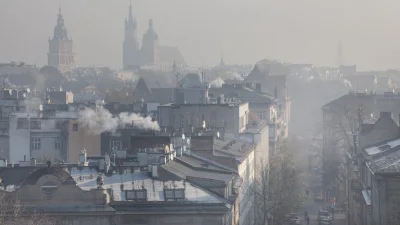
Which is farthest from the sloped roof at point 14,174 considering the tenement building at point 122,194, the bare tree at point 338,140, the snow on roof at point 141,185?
the bare tree at point 338,140

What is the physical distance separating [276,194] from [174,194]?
65.2ft

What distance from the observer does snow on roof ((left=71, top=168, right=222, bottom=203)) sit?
46.2 metres

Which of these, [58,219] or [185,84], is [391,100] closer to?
[185,84]

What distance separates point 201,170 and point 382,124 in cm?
1866

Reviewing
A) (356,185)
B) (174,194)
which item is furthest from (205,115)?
(174,194)

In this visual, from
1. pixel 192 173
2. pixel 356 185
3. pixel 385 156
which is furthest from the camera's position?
pixel 356 185

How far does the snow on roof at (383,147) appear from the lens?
62.2 metres

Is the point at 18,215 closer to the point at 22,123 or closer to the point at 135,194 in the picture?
the point at 135,194

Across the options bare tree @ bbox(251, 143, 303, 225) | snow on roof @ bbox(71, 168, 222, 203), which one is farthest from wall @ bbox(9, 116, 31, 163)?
snow on roof @ bbox(71, 168, 222, 203)

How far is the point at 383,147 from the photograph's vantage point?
64.1 meters

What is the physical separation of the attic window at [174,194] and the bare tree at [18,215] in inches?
156

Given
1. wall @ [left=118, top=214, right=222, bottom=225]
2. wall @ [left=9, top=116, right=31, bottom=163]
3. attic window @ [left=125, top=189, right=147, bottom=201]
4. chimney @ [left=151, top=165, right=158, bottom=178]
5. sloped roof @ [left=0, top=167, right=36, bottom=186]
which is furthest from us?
wall @ [left=9, top=116, right=31, bottom=163]

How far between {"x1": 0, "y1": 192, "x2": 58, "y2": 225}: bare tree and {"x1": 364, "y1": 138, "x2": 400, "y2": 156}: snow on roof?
21.4 m

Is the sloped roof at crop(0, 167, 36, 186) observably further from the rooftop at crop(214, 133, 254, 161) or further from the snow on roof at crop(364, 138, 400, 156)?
the snow on roof at crop(364, 138, 400, 156)
